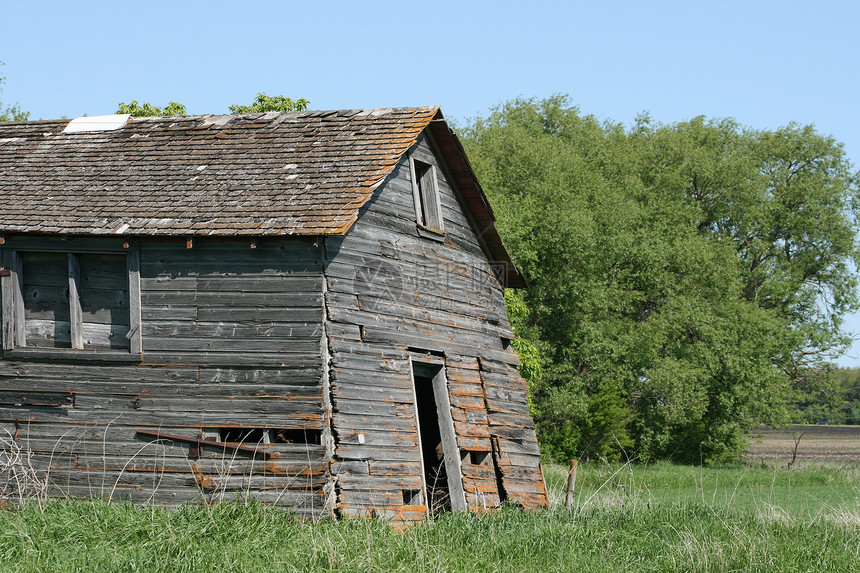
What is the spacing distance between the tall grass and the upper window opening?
18.0ft

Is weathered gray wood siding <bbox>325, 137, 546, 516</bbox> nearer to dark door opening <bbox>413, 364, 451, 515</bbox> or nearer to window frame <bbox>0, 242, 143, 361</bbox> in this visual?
dark door opening <bbox>413, 364, 451, 515</bbox>

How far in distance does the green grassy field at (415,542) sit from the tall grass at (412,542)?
0.7 inches

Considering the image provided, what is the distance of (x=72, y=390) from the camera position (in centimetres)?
1243

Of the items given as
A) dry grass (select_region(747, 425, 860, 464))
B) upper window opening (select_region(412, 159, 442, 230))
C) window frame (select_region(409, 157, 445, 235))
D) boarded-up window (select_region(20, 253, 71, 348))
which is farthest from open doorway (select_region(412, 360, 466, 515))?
dry grass (select_region(747, 425, 860, 464))

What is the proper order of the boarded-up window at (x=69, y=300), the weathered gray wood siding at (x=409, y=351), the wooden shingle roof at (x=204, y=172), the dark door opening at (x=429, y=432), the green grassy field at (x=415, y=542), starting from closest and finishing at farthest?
1. the green grassy field at (x=415, y=542)
2. the weathered gray wood siding at (x=409, y=351)
3. the wooden shingle roof at (x=204, y=172)
4. the boarded-up window at (x=69, y=300)
5. the dark door opening at (x=429, y=432)

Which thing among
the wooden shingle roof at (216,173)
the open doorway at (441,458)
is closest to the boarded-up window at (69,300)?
the wooden shingle roof at (216,173)

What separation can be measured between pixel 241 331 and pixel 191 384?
3.42ft

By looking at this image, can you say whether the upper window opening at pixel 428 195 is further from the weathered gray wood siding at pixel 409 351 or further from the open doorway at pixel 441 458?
the open doorway at pixel 441 458

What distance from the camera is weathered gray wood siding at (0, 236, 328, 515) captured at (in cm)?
1161

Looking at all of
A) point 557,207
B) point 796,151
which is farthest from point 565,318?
point 796,151

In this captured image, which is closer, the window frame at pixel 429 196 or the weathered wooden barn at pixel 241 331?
the weathered wooden barn at pixel 241 331

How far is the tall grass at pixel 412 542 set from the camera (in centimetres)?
873

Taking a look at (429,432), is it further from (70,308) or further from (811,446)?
(811,446)

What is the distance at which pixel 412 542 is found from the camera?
972 cm
